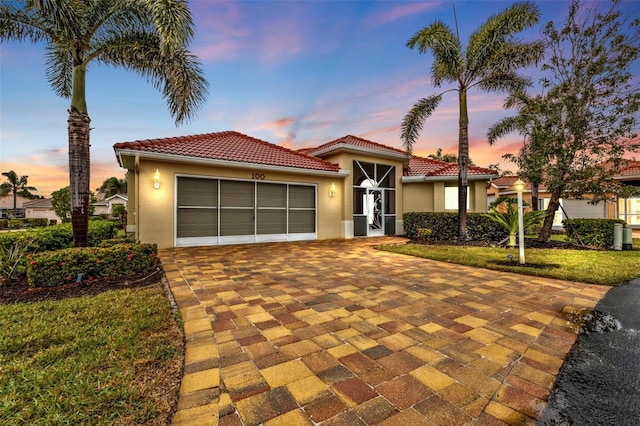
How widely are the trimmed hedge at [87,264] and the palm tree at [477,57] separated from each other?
11.0 metres

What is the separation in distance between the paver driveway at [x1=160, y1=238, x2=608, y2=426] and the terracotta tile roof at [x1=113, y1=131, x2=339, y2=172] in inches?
219

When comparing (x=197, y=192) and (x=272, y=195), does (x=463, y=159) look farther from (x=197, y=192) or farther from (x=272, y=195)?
(x=197, y=192)

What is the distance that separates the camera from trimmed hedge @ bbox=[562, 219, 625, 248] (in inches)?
389

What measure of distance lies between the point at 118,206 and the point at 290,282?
35.9m

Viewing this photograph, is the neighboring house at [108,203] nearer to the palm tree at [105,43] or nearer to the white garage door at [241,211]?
the white garage door at [241,211]

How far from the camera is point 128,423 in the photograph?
1.64m

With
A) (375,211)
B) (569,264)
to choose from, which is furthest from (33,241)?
(569,264)

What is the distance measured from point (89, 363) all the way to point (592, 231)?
14.5 meters

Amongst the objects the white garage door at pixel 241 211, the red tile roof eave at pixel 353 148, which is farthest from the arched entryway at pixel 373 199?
the white garage door at pixel 241 211

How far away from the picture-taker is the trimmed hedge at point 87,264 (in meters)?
4.62

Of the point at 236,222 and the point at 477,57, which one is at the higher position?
the point at 477,57

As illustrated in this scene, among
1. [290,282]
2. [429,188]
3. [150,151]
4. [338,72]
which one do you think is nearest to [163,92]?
[150,151]

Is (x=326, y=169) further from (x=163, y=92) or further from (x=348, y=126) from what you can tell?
(x=348, y=126)

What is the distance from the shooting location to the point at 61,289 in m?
4.56
